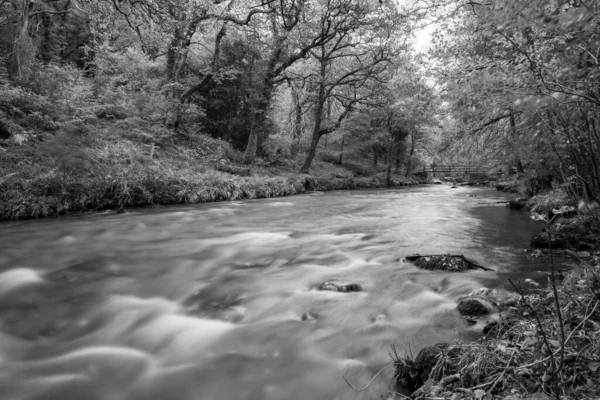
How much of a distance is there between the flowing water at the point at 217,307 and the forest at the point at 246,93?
192 centimetres

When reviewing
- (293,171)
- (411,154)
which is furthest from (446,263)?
(411,154)

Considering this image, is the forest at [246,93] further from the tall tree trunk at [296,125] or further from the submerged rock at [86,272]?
the submerged rock at [86,272]

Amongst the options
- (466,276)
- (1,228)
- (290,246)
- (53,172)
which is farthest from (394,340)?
(53,172)

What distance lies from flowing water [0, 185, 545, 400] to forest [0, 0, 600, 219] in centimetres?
192

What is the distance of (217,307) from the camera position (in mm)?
4121

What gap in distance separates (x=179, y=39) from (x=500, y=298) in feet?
53.6

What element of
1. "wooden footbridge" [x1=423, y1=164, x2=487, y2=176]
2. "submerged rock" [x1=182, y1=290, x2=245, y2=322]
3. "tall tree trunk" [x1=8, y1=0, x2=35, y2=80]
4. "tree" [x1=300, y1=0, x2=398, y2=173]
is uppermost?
"tree" [x1=300, y1=0, x2=398, y2=173]

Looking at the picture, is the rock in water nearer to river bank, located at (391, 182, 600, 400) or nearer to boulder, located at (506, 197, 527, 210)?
river bank, located at (391, 182, 600, 400)

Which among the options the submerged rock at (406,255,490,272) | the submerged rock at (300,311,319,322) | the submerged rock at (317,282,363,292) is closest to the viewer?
the submerged rock at (300,311,319,322)

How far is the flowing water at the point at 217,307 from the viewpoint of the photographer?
2789 millimetres

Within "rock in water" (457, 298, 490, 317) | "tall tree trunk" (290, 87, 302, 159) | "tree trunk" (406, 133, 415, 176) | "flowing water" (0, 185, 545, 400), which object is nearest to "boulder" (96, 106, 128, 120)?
"flowing water" (0, 185, 545, 400)

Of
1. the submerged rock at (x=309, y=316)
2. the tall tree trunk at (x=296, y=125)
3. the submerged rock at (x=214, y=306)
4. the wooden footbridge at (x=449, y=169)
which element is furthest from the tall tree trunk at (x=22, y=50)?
the wooden footbridge at (x=449, y=169)

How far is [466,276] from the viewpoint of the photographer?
496cm

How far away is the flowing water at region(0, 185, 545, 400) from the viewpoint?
2.79 m
